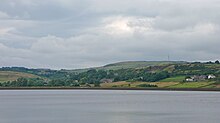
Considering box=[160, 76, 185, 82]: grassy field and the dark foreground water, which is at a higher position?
box=[160, 76, 185, 82]: grassy field

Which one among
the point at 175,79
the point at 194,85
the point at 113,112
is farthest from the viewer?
the point at 175,79

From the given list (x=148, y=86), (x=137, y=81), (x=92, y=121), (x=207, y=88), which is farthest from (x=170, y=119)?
(x=137, y=81)

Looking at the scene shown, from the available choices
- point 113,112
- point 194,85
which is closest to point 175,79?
point 194,85

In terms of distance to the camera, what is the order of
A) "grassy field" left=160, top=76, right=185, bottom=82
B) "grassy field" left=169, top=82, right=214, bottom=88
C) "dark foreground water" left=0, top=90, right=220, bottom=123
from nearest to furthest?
"dark foreground water" left=0, top=90, right=220, bottom=123
"grassy field" left=169, top=82, right=214, bottom=88
"grassy field" left=160, top=76, right=185, bottom=82

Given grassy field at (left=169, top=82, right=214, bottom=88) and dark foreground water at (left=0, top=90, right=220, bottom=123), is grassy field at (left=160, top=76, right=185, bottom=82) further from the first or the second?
dark foreground water at (left=0, top=90, right=220, bottom=123)

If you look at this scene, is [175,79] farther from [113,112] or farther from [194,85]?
[113,112]

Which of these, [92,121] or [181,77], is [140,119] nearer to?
[92,121]

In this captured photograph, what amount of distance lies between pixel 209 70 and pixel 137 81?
32.4 meters

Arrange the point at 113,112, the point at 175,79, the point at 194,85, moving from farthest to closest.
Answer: the point at 175,79, the point at 194,85, the point at 113,112

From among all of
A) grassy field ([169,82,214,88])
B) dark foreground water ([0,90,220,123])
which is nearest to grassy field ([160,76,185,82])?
grassy field ([169,82,214,88])

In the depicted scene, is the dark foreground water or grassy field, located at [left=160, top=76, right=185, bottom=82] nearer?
the dark foreground water

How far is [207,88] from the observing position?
511 feet

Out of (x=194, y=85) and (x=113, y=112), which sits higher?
(x=194, y=85)

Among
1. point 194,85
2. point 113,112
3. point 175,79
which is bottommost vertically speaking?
point 113,112
